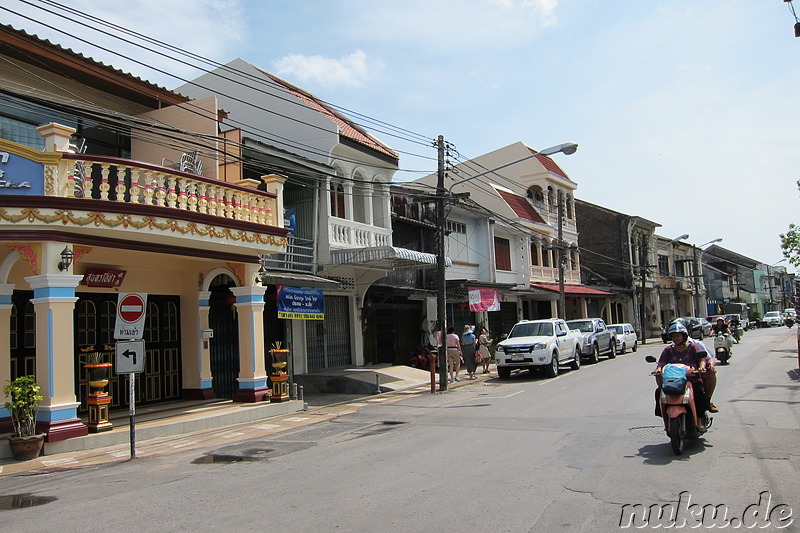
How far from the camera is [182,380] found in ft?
51.5

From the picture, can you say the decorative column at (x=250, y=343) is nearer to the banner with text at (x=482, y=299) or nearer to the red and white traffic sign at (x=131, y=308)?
the red and white traffic sign at (x=131, y=308)

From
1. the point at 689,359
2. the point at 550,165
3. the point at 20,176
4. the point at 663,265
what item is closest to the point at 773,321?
the point at 663,265

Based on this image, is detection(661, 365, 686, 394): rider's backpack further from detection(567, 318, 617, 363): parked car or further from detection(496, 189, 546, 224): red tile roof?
detection(496, 189, 546, 224): red tile roof

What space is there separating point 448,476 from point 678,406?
10.1 feet

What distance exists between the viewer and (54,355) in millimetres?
10523

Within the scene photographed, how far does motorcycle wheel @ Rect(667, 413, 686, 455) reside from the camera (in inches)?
302

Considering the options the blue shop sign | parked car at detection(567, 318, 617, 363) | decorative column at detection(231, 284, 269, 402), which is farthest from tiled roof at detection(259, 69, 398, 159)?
parked car at detection(567, 318, 617, 363)

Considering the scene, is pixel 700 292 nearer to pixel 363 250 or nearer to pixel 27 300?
pixel 363 250

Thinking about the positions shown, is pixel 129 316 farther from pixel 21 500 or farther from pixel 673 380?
pixel 673 380

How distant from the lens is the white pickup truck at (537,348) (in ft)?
65.1

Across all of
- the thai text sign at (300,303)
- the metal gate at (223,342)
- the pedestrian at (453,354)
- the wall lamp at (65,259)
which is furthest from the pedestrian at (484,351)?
the wall lamp at (65,259)

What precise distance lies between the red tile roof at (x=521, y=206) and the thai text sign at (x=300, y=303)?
723 inches

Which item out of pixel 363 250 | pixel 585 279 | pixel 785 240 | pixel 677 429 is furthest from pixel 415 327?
pixel 585 279

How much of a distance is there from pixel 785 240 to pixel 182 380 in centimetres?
3082
